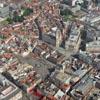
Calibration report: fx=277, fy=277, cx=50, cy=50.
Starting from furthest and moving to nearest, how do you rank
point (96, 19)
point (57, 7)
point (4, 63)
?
point (57, 7) < point (96, 19) < point (4, 63)

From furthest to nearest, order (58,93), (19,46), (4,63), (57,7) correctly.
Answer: (57,7), (19,46), (4,63), (58,93)

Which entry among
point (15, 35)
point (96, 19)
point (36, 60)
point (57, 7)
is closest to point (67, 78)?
point (36, 60)

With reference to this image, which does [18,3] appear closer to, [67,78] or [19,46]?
[19,46]

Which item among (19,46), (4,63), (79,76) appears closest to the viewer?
(79,76)

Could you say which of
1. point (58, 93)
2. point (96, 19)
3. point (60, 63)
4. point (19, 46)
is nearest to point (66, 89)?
point (58, 93)

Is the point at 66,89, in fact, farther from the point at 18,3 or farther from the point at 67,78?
the point at 18,3

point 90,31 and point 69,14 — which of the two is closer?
point 90,31
